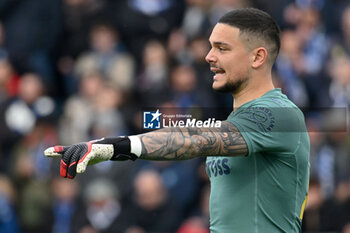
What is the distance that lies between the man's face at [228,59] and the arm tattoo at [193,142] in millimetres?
482

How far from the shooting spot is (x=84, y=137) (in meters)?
9.44

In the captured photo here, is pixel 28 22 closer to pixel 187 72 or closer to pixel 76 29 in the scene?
pixel 76 29

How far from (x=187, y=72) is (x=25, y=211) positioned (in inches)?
111

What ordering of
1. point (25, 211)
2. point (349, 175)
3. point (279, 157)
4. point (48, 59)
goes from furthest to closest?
point (48, 59)
point (25, 211)
point (349, 175)
point (279, 157)

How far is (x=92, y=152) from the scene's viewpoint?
11.3 ft

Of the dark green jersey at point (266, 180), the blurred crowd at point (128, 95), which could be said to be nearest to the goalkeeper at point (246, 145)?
the dark green jersey at point (266, 180)

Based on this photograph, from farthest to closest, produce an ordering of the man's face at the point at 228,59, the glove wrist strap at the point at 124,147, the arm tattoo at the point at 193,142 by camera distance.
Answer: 1. the man's face at the point at 228,59
2. the arm tattoo at the point at 193,142
3. the glove wrist strap at the point at 124,147

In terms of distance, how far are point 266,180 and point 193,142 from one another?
55 centimetres

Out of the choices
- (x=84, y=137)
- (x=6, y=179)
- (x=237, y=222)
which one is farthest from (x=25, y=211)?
(x=237, y=222)

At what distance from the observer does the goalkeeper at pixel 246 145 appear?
12.2 ft

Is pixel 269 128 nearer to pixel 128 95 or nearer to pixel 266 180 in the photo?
pixel 266 180

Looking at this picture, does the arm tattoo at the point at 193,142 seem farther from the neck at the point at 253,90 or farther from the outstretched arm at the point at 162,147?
the neck at the point at 253,90

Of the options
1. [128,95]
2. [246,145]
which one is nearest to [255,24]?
[246,145]

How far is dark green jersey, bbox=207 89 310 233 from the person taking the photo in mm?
4023
